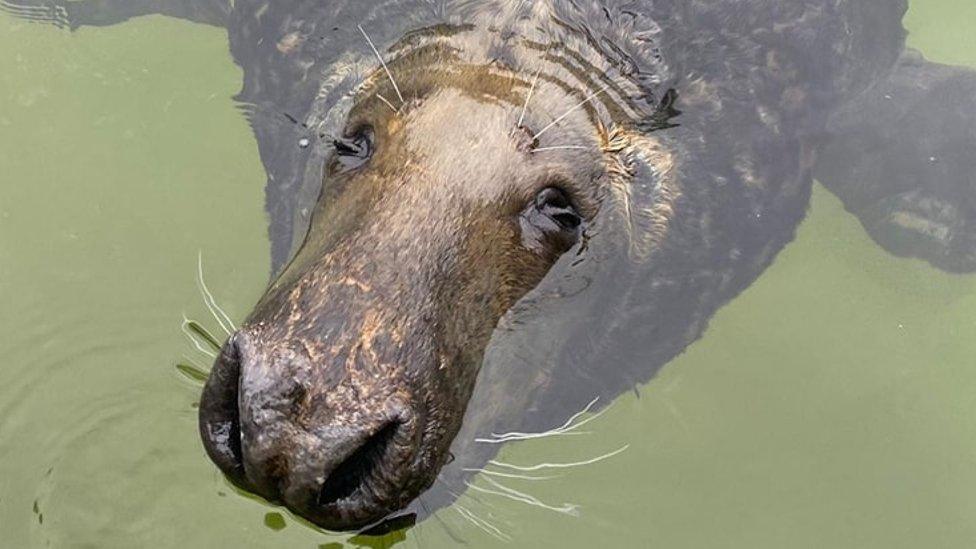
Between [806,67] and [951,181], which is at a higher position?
[806,67]

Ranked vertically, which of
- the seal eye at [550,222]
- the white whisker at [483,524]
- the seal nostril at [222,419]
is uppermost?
the seal nostril at [222,419]

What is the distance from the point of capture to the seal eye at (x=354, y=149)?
3.88m

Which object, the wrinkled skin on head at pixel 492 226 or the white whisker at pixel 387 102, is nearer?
the wrinkled skin on head at pixel 492 226

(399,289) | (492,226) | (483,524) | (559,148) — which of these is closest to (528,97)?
(559,148)

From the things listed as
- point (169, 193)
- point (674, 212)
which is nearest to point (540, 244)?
point (674, 212)

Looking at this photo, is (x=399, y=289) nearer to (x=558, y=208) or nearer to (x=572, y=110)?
(x=558, y=208)

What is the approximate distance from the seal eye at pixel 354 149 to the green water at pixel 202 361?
1518 millimetres

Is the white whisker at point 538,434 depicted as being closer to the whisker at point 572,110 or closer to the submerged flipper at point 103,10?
the whisker at point 572,110

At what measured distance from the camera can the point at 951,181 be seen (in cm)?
605

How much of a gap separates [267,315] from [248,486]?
1.54ft

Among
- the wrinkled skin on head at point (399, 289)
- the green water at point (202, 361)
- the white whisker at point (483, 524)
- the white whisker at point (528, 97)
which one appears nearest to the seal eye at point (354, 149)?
the wrinkled skin on head at point (399, 289)

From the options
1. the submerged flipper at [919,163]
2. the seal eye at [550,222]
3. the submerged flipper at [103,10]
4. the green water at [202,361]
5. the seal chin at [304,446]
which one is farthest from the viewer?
the submerged flipper at [103,10]

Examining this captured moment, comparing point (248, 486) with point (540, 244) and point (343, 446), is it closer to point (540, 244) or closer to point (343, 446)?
point (343, 446)

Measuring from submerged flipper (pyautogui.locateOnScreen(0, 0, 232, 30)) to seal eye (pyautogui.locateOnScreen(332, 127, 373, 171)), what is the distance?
219 cm
